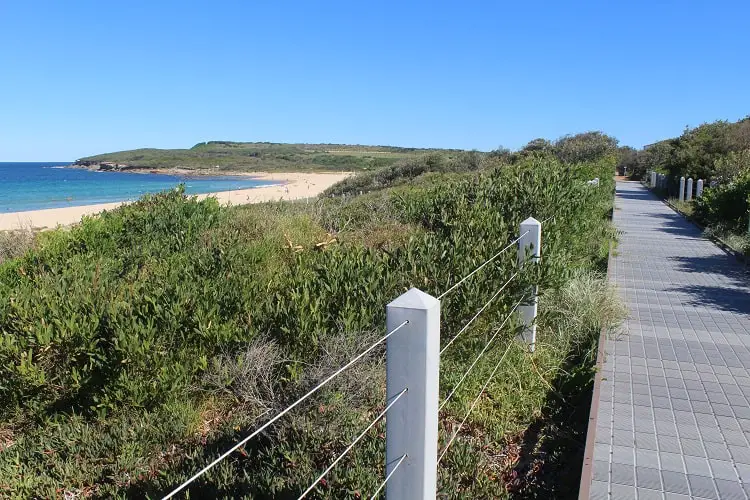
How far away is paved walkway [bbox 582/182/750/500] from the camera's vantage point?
3.76m

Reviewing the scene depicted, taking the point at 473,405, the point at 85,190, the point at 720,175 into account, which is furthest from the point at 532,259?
the point at 85,190

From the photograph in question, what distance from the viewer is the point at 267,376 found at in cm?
432

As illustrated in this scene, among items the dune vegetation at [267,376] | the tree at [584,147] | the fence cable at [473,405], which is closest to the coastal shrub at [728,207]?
the dune vegetation at [267,376]

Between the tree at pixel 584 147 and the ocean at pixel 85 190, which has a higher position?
the tree at pixel 584 147

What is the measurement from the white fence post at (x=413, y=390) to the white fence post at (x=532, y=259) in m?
3.33

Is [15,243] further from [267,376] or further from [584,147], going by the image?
[584,147]

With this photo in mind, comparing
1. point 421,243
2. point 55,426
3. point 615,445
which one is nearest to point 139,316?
point 55,426

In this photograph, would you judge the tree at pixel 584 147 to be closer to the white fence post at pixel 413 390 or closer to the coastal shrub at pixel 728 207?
the coastal shrub at pixel 728 207

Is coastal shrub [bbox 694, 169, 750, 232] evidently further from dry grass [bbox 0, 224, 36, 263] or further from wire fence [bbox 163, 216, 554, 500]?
dry grass [bbox 0, 224, 36, 263]

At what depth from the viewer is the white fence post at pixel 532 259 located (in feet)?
18.2

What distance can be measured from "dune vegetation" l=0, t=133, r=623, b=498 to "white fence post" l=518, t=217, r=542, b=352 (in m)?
0.15

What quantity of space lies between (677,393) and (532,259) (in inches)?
65.3

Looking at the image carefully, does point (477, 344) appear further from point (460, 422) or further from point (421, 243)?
point (421, 243)

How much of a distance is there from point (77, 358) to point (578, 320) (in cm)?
470
